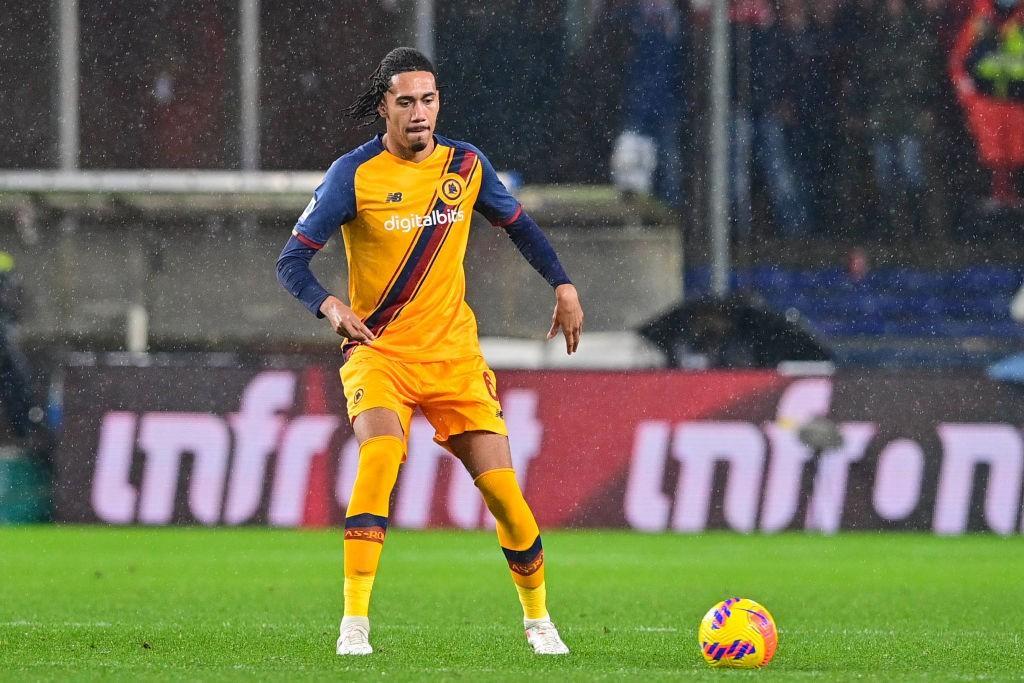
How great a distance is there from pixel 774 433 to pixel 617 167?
5413mm

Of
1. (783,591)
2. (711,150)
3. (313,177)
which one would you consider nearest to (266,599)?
(783,591)

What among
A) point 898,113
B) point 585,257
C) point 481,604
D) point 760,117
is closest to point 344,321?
point 481,604

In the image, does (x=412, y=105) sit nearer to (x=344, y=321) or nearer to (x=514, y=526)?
(x=344, y=321)

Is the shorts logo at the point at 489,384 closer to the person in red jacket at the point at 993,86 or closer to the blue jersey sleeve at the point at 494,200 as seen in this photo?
the blue jersey sleeve at the point at 494,200

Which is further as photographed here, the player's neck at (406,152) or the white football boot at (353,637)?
the player's neck at (406,152)

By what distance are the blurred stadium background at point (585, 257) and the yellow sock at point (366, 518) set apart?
741 centimetres

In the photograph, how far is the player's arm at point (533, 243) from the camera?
6957mm

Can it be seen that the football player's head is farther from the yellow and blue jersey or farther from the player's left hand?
the player's left hand

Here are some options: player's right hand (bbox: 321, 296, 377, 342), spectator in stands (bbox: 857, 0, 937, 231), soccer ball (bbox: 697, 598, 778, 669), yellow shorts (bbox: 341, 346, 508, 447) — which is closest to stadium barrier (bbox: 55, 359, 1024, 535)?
yellow shorts (bbox: 341, 346, 508, 447)

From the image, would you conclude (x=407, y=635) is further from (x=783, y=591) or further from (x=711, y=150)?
(x=711, y=150)

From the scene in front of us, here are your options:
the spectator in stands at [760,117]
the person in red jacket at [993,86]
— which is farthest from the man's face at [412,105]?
the person in red jacket at [993,86]

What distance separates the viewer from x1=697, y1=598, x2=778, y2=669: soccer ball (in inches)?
252

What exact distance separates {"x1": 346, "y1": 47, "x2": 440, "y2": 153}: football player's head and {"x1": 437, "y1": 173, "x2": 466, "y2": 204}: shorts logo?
5.5 inches

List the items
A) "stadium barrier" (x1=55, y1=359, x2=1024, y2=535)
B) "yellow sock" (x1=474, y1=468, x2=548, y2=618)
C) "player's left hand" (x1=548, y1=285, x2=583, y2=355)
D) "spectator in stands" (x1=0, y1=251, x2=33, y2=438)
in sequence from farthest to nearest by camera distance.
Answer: "spectator in stands" (x1=0, y1=251, x2=33, y2=438) < "stadium barrier" (x1=55, y1=359, x2=1024, y2=535) < "player's left hand" (x1=548, y1=285, x2=583, y2=355) < "yellow sock" (x1=474, y1=468, x2=548, y2=618)
